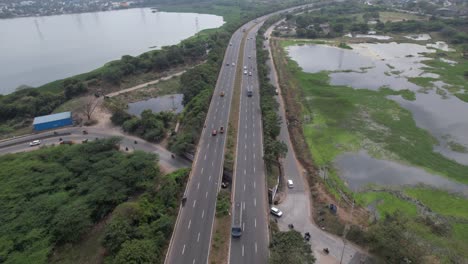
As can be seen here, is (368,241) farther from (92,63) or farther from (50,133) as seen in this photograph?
(92,63)

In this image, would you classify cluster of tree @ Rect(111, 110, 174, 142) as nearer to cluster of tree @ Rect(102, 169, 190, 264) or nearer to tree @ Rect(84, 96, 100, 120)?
tree @ Rect(84, 96, 100, 120)

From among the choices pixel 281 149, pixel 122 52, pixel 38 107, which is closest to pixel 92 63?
pixel 122 52

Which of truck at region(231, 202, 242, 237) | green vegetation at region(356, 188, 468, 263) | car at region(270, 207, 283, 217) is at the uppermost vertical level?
truck at region(231, 202, 242, 237)

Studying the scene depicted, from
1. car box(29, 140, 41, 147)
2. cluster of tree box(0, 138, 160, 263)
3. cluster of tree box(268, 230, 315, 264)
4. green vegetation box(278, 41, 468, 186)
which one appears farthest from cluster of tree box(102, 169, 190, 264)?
car box(29, 140, 41, 147)

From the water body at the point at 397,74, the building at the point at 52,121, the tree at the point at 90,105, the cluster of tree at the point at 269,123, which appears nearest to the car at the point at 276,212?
the cluster of tree at the point at 269,123

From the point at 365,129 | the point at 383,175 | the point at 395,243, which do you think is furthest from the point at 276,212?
the point at 365,129
